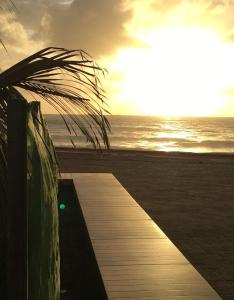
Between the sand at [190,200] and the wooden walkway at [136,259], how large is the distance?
1174 millimetres

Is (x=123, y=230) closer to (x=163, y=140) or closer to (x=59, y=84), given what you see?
(x=59, y=84)

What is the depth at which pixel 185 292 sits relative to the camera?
3.83 m

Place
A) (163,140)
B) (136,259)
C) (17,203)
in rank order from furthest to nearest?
(163,140)
(136,259)
(17,203)

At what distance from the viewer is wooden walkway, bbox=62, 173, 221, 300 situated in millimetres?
3846

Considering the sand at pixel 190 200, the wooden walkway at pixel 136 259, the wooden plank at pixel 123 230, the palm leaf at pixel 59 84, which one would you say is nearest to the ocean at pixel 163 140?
the sand at pixel 190 200

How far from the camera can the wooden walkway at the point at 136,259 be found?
151 inches

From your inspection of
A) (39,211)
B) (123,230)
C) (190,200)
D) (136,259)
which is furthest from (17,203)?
(190,200)

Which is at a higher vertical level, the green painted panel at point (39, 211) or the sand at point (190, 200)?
the green painted panel at point (39, 211)

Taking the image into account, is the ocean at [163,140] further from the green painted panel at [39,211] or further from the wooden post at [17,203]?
the wooden post at [17,203]

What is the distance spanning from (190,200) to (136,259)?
27.4 ft

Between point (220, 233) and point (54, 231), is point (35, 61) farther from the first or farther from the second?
point (220, 233)

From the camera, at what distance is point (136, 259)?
4719mm

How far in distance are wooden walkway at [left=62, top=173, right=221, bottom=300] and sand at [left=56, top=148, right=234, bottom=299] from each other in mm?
1174

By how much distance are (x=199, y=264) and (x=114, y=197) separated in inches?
90.0
